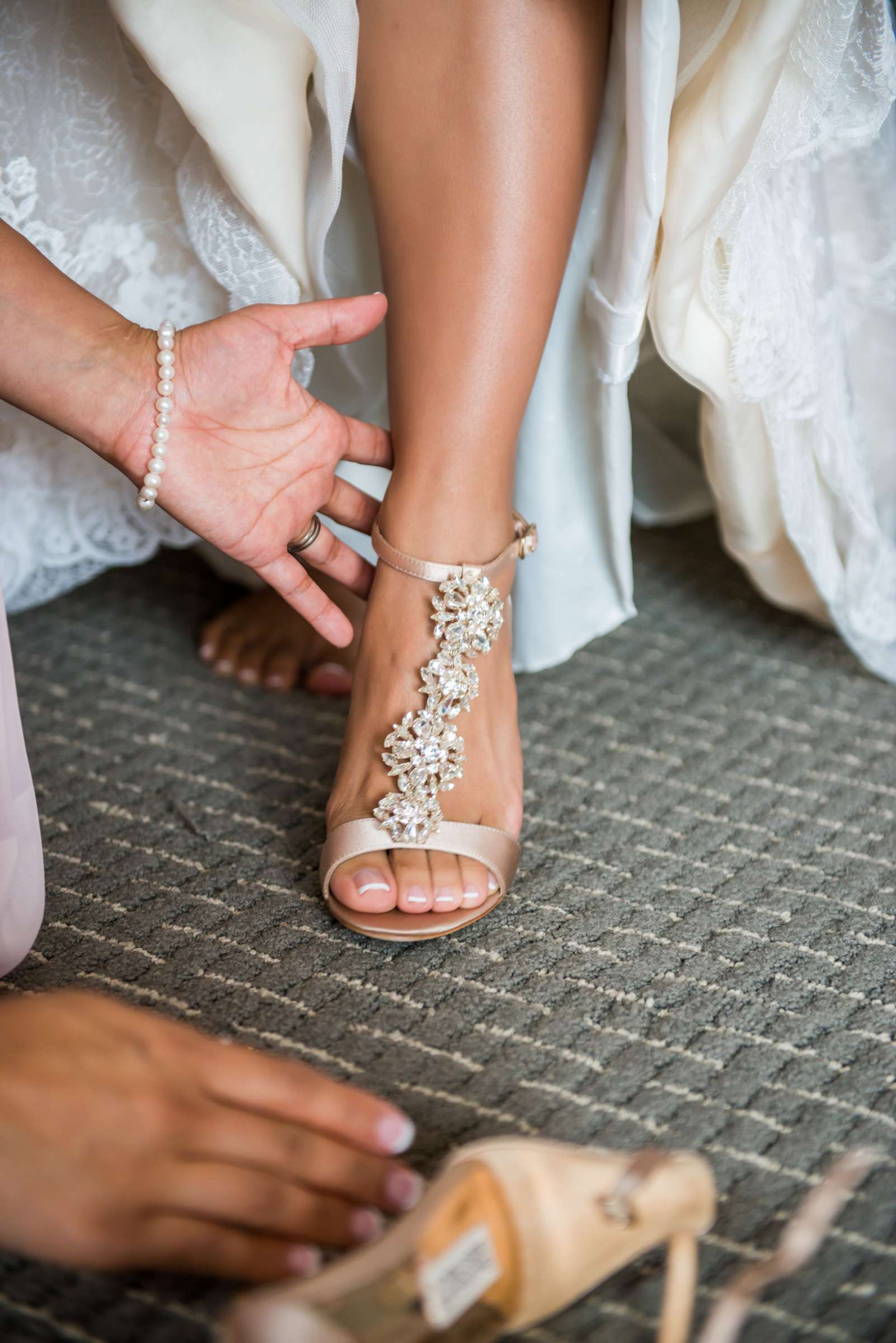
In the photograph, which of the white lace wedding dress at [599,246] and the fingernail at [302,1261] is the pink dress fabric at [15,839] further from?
the fingernail at [302,1261]

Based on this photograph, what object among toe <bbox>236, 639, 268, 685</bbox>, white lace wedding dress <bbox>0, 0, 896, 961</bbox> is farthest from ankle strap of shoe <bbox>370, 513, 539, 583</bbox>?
toe <bbox>236, 639, 268, 685</bbox>

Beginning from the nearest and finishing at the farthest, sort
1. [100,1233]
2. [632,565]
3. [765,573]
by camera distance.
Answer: [100,1233]
[765,573]
[632,565]

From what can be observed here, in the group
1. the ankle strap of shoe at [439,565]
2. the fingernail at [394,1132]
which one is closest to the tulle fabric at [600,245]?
the ankle strap of shoe at [439,565]

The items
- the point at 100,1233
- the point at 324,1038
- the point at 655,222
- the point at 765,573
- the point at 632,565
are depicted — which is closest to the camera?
the point at 100,1233

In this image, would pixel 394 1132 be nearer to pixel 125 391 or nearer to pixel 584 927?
pixel 584 927

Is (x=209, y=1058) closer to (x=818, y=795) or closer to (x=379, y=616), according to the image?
(x=379, y=616)

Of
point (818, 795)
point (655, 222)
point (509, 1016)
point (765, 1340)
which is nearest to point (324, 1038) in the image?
point (509, 1016)

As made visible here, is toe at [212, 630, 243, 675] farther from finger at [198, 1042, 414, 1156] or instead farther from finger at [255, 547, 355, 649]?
finger at [198, 1042, 414, 1156]

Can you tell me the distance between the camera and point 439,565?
0.64 metres

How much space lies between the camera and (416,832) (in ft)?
2.02

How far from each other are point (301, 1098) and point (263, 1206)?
0.13 ft

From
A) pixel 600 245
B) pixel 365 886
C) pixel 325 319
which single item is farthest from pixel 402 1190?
pixel 600 245

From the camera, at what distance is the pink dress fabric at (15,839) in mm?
499

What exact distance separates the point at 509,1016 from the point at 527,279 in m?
0.41
